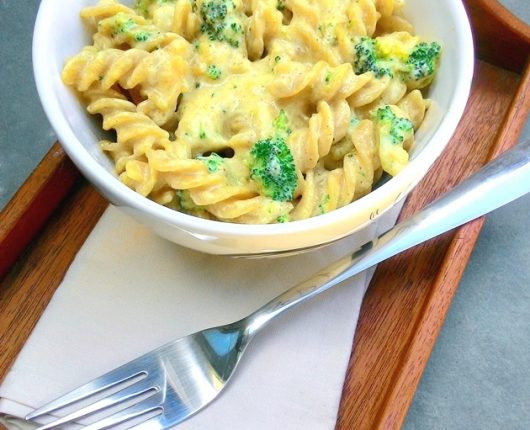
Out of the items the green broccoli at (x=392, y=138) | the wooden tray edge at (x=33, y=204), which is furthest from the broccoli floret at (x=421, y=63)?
the wooden tray edge at (x=33, y=204)

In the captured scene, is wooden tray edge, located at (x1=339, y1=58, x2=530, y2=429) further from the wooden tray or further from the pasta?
the pasta

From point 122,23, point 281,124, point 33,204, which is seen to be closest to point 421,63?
point 281,124

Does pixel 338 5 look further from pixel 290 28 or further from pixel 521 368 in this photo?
pixel 521 368

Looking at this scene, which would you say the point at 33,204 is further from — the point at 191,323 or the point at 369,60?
the point at 369,60

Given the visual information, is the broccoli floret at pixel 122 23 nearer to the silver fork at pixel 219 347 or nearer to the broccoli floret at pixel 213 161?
the broccoli floret at pixel 213 161

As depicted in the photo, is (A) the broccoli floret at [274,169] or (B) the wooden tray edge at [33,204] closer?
(A) the broccoli floret at [274,169]

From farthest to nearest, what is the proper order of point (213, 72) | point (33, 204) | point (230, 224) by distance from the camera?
point (33, 204) < point (213, 72) < point (230, 224)

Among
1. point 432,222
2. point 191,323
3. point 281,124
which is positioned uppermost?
point 281,124

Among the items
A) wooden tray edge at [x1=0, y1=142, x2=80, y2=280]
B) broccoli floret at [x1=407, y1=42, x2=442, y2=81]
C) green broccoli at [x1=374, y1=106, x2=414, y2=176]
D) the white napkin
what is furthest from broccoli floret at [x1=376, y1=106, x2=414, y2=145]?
wooden tray edge at [x1=0, y1=142, x2=80, y2=280]
